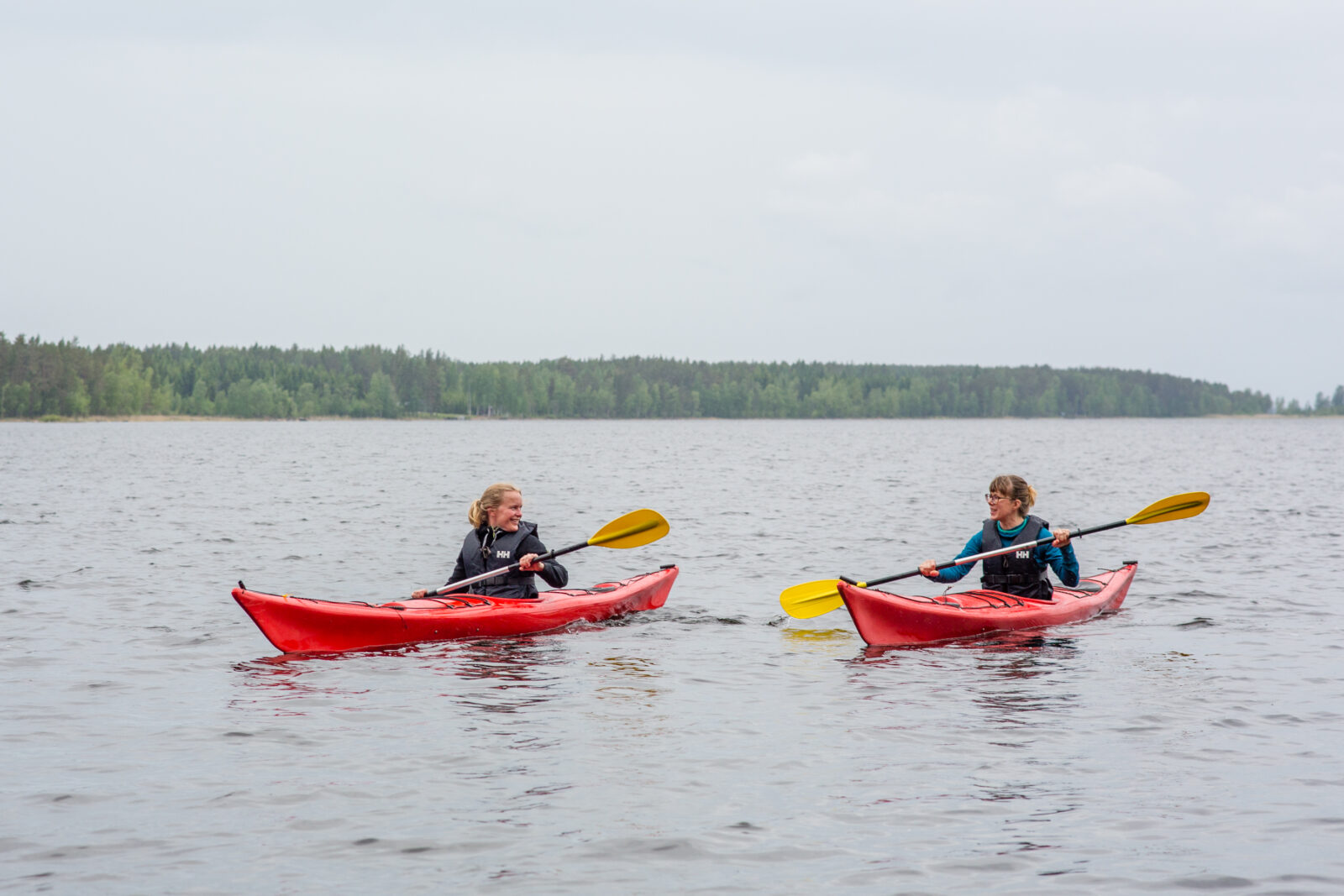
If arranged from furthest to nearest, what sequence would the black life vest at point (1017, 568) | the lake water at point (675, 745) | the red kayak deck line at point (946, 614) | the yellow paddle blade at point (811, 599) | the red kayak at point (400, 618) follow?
the yellow paddle blade at point (811, 599) < the black life vest at point (1017, 568) < the red kayak deck line at point (946, 614) < the red kayak at point (400, 618) < the lake water at point (675, 745)

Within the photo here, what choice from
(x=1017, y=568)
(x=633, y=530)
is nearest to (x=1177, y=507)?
(x=1017, y=568)

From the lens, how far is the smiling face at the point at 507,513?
10992 millimetres

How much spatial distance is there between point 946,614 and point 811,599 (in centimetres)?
174

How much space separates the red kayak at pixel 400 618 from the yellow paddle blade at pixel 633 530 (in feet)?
2.44

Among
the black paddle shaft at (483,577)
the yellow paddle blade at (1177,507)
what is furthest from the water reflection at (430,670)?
the yellow paddle blade at (1177,507)

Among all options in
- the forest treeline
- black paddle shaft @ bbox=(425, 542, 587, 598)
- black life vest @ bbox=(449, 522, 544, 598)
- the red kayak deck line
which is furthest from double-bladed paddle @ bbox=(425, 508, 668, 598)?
the forest treeline

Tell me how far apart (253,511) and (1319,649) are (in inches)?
912

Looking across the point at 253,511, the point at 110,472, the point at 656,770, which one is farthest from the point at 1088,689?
the point at 110,472

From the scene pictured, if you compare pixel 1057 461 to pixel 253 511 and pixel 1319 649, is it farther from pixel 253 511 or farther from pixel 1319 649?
pixel 1319 649

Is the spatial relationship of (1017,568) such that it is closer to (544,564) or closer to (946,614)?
(946,614)

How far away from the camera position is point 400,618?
10375 millimetres

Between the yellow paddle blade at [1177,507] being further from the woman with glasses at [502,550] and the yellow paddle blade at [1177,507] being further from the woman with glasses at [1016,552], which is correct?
the woman with glasses at [502,550]

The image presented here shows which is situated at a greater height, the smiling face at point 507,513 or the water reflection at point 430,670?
the smiling face at point 507,513

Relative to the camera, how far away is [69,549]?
19.4 meters
